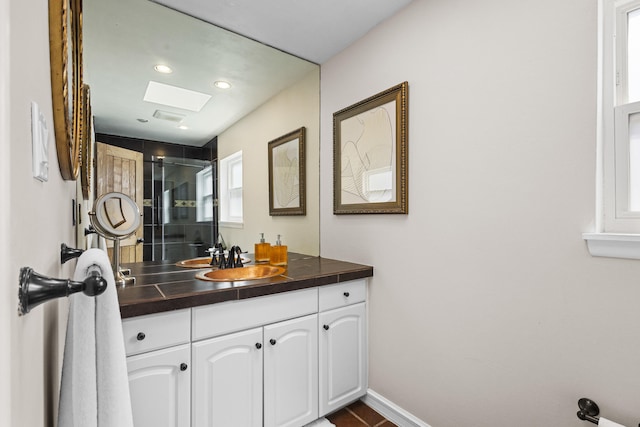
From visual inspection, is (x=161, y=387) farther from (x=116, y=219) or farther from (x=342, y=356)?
(x=342, y=356)

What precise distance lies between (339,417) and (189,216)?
59.9 inches

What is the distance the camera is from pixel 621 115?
1.09m

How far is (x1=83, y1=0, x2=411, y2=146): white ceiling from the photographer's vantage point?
1646 millimetres

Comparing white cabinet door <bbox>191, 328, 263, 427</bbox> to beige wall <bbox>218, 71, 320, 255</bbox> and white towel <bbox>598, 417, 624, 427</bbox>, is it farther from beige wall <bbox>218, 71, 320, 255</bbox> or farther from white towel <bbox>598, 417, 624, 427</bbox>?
white towel <bbox>598, 417, 624, 427</bbox>

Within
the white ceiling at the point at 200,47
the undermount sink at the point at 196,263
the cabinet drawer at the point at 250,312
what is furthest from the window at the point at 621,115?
the undermount sink at the point at 196,263

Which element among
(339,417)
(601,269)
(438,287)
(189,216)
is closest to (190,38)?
(189,216)

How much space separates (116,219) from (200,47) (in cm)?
119

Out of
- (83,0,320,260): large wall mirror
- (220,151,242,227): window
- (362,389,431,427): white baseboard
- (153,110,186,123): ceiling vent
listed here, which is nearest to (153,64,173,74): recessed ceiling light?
(83,0,320,260): large wall mirror

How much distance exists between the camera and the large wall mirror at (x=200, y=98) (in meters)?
1.66

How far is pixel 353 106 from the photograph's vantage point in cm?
211

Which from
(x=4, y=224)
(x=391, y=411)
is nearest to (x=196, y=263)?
(x=391, y=411)

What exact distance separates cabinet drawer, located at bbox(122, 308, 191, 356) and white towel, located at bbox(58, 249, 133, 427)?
0.63m

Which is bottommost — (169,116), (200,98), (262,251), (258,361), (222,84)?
(258,361)

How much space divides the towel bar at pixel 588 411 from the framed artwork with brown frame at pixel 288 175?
1844 mm
